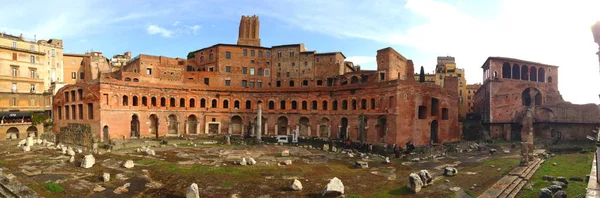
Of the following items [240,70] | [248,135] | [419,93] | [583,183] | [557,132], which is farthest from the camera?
[240,70]

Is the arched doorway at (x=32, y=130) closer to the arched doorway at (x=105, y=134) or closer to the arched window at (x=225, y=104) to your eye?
the arched doorway at (x=105, y=134)

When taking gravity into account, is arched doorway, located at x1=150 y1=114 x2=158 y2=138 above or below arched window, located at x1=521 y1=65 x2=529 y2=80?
below

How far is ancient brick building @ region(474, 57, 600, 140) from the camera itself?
37369 millimetres

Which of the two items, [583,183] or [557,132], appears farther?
[557,132]

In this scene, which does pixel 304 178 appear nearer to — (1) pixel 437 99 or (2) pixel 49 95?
(1) pixel 437 99

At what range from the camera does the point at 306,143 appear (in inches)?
1459

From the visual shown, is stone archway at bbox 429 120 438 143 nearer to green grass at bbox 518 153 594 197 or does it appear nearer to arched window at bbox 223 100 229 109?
green grass at bbox 518 153 594 197

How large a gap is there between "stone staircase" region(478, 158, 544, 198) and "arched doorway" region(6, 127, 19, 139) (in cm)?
5075

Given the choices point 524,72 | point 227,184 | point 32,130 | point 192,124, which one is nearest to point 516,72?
point 524,72

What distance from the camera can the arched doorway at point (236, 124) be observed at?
148 feet

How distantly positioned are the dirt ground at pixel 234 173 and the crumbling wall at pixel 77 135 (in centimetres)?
286

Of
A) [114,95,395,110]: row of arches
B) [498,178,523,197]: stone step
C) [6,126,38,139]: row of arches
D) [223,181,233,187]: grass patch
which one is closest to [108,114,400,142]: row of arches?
[114,95,395,110]: row of arches

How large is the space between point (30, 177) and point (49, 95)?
32861 mm

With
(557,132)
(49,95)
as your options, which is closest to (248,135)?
(49,95)
